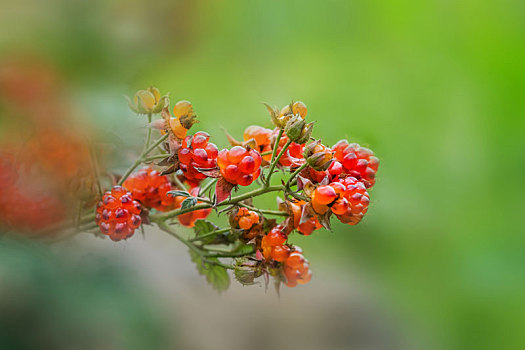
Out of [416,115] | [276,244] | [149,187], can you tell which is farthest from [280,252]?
[416,115]

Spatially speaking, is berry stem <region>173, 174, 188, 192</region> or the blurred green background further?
the blurred green background

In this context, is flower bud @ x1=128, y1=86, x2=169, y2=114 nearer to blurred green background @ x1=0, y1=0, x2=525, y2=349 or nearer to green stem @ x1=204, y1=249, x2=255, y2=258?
green stem @ x1=204, y1=249, x2=255, y2=258

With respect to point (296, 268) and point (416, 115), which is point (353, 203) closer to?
point (296, 268)

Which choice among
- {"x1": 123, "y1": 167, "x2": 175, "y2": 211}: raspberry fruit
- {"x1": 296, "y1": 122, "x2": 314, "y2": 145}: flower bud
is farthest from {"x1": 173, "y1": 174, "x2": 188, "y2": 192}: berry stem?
{"x1": 296, "y1": 122, "x2": 314, "y2": 145}: flower bud

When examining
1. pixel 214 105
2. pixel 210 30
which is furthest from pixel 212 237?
pixel 210 30

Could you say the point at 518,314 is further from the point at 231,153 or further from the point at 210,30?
the point at 231,153
